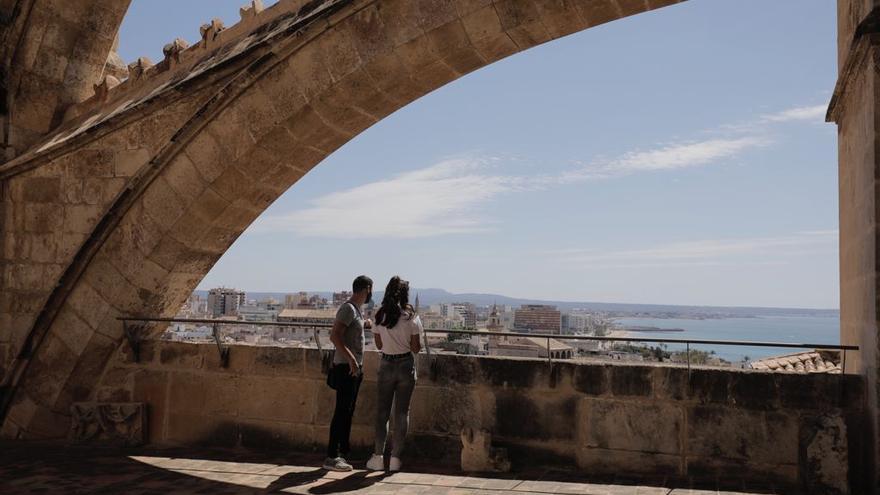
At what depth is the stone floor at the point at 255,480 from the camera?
14.8 ft

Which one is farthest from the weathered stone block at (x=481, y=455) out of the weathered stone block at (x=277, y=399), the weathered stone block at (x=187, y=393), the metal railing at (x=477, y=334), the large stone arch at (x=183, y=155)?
the large stone arch at (x=183, y=155)

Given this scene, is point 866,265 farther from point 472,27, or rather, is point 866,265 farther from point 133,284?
point 133,284

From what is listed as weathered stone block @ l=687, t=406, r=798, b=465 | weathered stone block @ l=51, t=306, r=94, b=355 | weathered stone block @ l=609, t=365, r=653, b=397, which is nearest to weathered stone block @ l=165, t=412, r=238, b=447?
weathered stone block @ l=51, t=306, r=94, b=355

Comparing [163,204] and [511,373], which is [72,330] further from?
[511,373]

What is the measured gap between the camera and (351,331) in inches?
197

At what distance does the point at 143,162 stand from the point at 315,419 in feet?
8.05

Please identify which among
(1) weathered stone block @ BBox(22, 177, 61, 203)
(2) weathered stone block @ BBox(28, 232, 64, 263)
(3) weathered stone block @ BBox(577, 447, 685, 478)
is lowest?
(3) weathered stone block @ BBox(577, 447, 685, 478)

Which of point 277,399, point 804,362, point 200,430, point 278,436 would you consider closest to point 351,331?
point 277,399

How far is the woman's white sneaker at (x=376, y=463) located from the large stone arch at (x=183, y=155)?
7.98 ft

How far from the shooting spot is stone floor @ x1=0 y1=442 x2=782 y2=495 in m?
4.50

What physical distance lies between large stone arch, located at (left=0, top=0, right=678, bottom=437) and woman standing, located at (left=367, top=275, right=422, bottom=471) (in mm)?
1612

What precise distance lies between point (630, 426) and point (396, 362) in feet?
5.20

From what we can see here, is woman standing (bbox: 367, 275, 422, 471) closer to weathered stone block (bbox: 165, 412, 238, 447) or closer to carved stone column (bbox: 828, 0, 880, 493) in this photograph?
weathered stone block (bbox: 165, 412, 238, 447)

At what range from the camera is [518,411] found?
5.21 metres
